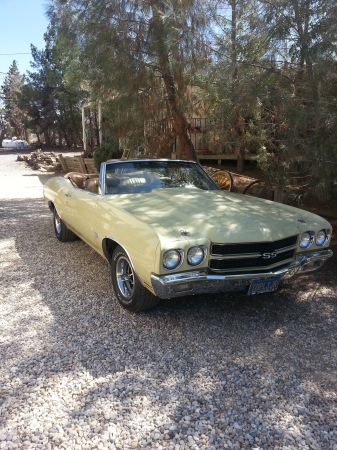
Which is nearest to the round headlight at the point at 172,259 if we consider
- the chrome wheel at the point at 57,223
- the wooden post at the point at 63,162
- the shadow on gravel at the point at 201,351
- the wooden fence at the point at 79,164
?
the shadow on gravel at the point at 201,351

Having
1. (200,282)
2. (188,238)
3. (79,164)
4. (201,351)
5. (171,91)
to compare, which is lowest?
(201,351)

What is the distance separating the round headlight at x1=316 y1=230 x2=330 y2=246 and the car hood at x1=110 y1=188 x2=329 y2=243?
7 cm

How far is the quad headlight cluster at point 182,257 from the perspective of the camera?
2984mm

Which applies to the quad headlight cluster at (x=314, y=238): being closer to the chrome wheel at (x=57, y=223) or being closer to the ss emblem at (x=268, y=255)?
the ss emblem at (x=268, y=255)

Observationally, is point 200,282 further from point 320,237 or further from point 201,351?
point 320,237

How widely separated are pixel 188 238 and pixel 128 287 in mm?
959

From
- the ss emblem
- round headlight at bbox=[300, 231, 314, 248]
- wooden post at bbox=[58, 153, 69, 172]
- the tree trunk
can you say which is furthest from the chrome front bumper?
wooden post at bbox=[58, 153, 69, 172]

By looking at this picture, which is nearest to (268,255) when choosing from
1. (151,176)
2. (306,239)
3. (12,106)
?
(306,239)

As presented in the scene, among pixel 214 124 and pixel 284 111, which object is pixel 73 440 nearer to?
pixel 284 111

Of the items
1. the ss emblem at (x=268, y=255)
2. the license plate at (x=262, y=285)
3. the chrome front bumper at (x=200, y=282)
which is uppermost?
the ss emblem at (x=268, y=255)

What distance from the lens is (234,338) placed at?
10.6 feet

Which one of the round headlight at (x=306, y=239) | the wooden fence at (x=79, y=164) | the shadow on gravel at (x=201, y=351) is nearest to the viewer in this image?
the shadow on gravel at (x=201, y=351)

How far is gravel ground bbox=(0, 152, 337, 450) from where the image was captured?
7.22 ft

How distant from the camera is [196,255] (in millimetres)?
3084
